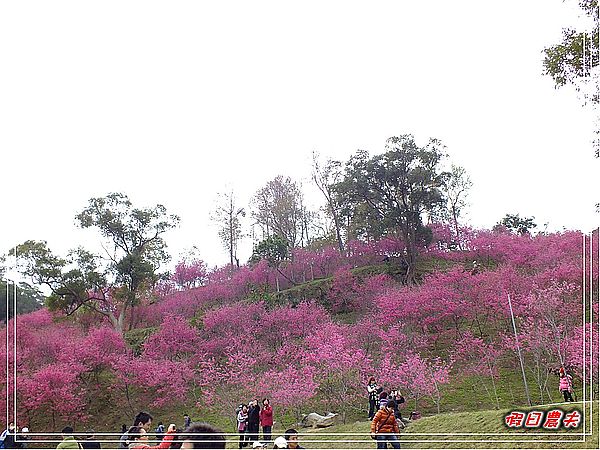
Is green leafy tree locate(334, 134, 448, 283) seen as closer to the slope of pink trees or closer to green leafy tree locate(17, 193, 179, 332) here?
the slope of pink trees

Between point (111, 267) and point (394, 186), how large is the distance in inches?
144

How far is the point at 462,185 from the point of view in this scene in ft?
25.2

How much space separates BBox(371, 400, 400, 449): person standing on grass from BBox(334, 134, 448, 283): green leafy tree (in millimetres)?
4315

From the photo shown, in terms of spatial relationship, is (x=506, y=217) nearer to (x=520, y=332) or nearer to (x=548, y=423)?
(x=520, y=332)

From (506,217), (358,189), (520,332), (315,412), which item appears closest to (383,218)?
(358,189)

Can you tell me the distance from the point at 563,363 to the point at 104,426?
14.7 ft

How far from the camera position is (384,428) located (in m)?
3.35

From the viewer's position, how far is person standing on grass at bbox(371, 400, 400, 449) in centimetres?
326

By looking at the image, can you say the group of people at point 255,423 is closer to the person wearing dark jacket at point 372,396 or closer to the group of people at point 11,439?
the person wearing dark jacket at point 372,396

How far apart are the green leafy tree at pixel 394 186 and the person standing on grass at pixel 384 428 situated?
4.32 m

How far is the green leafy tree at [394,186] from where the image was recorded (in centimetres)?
747

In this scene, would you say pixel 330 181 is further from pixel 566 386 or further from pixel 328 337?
pixel 566 386

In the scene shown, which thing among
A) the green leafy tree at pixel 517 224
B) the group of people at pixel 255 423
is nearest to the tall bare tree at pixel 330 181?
the green leafy tree at pixel 517 224

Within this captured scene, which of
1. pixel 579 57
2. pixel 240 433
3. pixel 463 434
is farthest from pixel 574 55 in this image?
pixel 240 433
